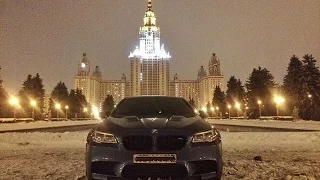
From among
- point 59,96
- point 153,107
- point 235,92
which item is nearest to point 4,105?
point 59,96

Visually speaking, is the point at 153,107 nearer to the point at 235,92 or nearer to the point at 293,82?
the point at 293,82

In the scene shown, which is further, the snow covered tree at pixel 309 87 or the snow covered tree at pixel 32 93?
the snow covered tree at pixel 32 93

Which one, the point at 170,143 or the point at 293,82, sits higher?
the point at 293,82

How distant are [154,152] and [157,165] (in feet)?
0.62

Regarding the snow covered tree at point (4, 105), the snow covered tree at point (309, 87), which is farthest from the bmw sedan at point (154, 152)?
the snow covered tree at point (4, 105)

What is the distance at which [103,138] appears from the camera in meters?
5.89

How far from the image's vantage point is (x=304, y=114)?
193 feet

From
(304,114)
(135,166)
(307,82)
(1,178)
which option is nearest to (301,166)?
(135,166)

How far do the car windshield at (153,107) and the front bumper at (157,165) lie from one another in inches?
62.5

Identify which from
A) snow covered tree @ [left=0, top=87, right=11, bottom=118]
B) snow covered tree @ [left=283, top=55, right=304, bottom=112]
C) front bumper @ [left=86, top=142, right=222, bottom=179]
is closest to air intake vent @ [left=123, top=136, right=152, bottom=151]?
front bumper @ [left=86, top=142, right=222, bottom=179]

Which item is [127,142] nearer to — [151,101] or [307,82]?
[151,101]

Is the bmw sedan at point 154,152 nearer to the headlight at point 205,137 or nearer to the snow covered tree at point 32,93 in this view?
the headlight at point 205,137

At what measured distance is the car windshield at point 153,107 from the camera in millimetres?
7484

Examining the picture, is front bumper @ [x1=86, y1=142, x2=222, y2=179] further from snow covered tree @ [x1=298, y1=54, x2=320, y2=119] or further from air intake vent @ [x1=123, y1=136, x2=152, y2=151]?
snow covered tree @ [x1=298, y1=54, x2=320, y2=119]
